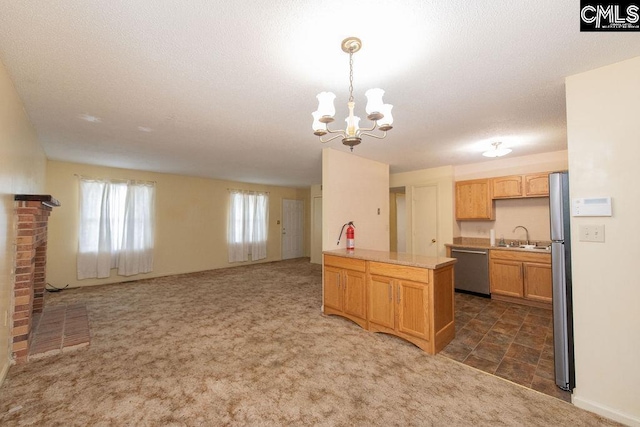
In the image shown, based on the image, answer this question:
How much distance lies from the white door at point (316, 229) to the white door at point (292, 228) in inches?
34.2

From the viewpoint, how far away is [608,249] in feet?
5.76

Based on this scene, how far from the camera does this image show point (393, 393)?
6.45ft

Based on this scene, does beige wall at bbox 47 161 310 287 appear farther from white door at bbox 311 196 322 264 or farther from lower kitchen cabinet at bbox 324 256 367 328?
lower kitchen cabinet at bbox 324 256 367 328

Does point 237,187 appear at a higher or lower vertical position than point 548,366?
higher

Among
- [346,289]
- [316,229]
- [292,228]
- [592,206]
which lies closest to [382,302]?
[346,289]

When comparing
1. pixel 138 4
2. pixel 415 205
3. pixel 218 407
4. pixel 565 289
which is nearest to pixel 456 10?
pixel 138 4

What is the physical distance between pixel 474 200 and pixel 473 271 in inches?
50.9

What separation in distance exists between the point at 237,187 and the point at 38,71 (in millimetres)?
5324

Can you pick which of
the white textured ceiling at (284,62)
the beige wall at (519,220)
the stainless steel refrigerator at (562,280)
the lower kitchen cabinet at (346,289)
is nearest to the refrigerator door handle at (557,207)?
the stainless steel refrigerator at (562,280)

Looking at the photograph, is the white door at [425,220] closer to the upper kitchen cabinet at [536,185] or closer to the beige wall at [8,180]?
the upper kitchen cabinet at [536,185]

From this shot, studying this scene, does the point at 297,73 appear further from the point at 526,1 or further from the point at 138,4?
the point at 526,1

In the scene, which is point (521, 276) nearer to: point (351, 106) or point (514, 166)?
point (514, 166)

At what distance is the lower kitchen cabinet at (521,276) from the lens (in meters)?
3.78

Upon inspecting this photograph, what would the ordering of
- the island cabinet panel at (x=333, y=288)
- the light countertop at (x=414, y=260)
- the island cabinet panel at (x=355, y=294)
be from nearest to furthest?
the light countertop at (x=414, y=260)
the island cabinet panel at (x=355, y=294)
the island cabinet panel at (x=333, y=288)
